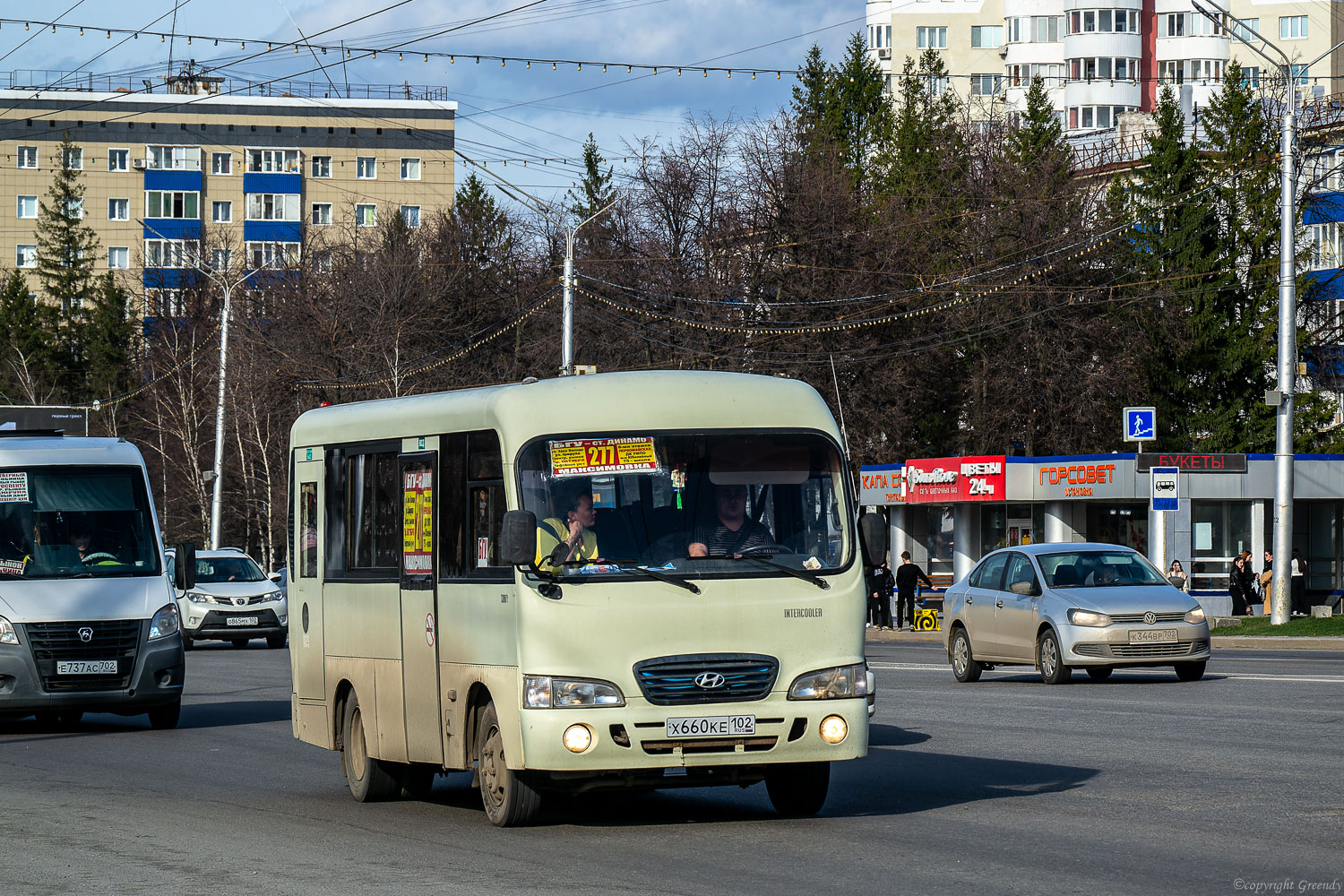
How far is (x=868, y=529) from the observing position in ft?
36.2

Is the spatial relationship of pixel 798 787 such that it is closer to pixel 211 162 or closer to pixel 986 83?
pixel 211 162

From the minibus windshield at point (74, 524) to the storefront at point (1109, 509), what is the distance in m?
30.6

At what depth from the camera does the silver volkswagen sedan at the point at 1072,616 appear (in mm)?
21469

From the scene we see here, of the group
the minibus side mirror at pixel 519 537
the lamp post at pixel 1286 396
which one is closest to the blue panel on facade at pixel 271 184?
the lamp post at pixel 1286 396

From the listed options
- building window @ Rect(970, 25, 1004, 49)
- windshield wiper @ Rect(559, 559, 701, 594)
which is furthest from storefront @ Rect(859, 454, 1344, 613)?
building window @ Rect(970, 25, 1004, 49)

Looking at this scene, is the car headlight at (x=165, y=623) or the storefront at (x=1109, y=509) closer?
the car headlight at (x=165, y=623)

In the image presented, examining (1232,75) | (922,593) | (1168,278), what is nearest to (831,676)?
(922,593)

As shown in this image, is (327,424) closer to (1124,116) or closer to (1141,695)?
(1141,695)

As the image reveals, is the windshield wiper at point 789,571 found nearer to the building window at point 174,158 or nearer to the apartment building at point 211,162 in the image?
the apartment building at point 211,162

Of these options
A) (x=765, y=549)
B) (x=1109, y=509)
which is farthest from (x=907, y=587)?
(x=765, y=549)

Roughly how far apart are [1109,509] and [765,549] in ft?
141

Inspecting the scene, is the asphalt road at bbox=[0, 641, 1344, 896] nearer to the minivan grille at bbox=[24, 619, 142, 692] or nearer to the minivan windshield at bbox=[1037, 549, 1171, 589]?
the minivan grille at bbox=[24, 619, 142, 692]

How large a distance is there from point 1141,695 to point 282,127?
314ft

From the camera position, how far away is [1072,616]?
2159 cm
